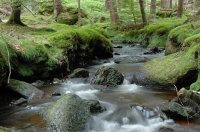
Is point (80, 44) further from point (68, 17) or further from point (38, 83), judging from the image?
point (68, 17)

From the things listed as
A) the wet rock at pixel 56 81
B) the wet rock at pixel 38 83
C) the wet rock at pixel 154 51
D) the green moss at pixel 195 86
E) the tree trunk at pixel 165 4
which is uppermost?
the tree trunk at pixel 165 4

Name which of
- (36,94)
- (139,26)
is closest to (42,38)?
(36,94)

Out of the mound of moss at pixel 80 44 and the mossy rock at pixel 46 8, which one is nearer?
the mound of moss at pixel 80 44

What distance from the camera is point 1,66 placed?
9016 mm

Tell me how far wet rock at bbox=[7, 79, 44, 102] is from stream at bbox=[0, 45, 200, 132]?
256 millimetres

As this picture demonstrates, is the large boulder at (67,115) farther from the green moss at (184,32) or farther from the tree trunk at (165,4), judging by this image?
the tree trunk at (165,4)

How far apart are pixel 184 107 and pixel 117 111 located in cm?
166

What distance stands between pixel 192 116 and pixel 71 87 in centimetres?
445

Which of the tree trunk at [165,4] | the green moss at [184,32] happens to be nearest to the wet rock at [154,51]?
the green moss at [184,32]

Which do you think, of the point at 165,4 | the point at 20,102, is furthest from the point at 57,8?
the point at 20,102

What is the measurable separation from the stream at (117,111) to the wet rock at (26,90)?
26 centimetres

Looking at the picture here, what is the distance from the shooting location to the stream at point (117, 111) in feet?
24.6

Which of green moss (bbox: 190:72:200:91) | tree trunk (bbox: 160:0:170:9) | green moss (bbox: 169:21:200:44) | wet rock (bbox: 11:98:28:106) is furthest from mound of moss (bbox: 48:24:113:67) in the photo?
tree trunk (bbox: 160:0:170:9)

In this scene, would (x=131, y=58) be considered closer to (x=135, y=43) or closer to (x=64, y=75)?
(x=64, y=75)
